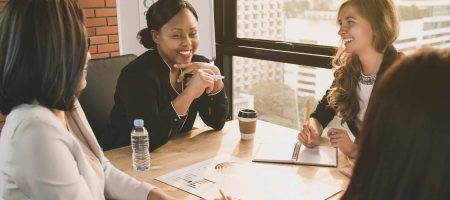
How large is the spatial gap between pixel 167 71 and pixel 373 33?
0.92 m

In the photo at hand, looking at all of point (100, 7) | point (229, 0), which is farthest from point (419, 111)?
point (229, 0)

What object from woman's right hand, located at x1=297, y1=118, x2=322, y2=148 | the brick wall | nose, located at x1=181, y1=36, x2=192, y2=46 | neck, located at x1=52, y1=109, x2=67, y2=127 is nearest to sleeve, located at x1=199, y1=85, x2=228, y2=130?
nose, located at x1=181, y1=36, x2=192, y2=46

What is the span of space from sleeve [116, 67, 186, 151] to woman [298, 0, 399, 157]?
2.00 ft

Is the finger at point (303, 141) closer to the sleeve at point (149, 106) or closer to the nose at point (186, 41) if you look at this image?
the sleeve at point (149, 106)

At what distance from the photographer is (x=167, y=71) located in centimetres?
196

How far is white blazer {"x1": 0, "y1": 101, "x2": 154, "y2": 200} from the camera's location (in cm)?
94

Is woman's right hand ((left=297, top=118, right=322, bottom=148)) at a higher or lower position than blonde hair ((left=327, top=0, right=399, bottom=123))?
lower

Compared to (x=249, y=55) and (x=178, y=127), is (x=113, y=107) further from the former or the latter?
(x=249, y=55)

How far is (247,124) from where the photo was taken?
1.73 metres

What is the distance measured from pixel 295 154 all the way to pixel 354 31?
0.68m

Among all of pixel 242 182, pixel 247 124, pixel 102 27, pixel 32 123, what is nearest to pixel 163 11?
pixel 247 124

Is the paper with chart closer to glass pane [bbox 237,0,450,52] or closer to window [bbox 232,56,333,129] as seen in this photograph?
glass pane [bbox 237,0,450,52]

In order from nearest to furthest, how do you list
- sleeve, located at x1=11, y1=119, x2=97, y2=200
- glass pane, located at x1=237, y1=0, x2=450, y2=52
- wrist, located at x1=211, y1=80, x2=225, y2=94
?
sleeve, located at x1=11, y1=119, x2=97, y2=200
wrist, located at x1=211, y1=80, x2=225, y2=94
glass pane, located at x1=237, y1=0, x2=450, y2=52

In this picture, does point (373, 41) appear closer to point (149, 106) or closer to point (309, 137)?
point (309, 137)
